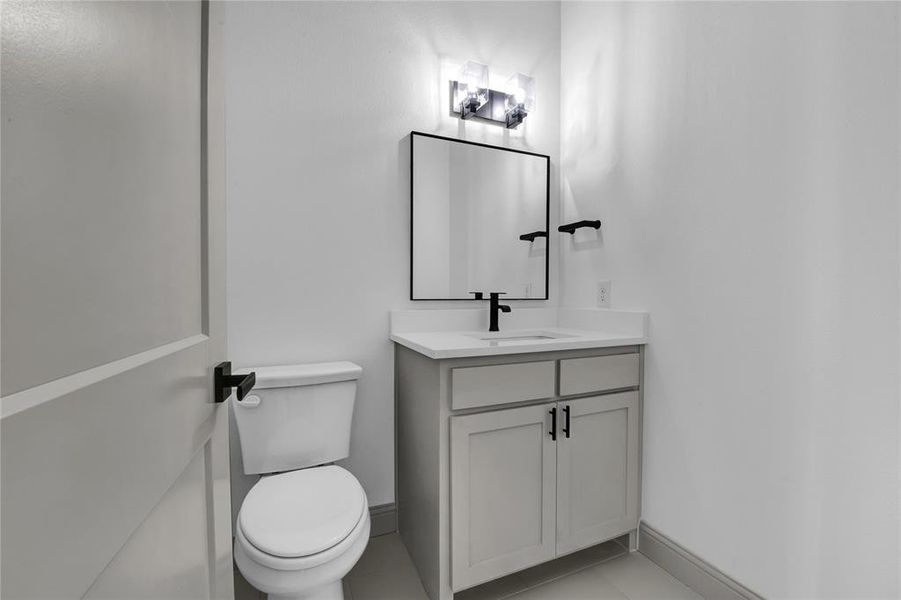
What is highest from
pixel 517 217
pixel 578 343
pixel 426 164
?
pixel 426 164

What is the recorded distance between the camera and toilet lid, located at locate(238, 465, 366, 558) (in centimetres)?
111

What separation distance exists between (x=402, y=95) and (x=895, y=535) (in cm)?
223

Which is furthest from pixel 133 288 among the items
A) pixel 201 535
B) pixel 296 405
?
pixel 296 405

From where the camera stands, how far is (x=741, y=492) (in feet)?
4.56

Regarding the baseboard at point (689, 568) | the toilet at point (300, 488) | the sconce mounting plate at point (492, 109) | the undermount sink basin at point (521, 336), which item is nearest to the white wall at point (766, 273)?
the baseboard at point (689, 568)

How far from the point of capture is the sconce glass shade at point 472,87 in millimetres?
1974

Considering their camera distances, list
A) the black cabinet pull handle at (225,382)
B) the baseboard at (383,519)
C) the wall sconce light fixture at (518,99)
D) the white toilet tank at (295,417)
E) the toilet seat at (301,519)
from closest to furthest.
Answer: the black cabinet pull handle at (225,382), the toilet seat at (301,519), the white toilet tank at (295,417), the baseboard at (383,519), the wall sconce light fixture at (518,99)

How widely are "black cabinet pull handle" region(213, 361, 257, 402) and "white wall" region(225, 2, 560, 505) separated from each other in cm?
105

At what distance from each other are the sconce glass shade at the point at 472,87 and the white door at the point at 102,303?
1.51 metres

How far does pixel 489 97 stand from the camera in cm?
204

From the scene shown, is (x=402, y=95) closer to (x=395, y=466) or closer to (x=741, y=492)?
(x=395, y=466)

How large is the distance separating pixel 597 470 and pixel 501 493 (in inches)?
17.3

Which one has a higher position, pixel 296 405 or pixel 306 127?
pixel 306 127

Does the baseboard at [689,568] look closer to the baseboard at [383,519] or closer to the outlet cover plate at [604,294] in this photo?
the outlet cover plate at [604,294]
